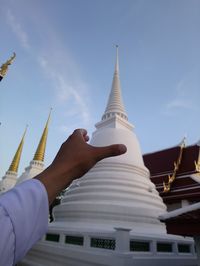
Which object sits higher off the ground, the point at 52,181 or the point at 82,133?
the point at 82,133

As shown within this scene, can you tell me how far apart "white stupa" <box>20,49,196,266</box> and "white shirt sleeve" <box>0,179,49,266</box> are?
18.0 ft

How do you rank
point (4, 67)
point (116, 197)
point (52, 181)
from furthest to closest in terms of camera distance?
point (4, 67) < point (116, 197) < point (52, 181)

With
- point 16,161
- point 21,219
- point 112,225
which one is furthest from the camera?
point 16,161

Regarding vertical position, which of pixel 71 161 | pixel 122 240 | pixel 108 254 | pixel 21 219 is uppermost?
pixel 122 240

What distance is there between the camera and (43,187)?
30.1 inches

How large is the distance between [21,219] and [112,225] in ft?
25.5

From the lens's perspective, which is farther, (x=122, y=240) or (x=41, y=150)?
(x=41, y=150)

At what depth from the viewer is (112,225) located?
7.84 m

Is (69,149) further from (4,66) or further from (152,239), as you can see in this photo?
(4,66)

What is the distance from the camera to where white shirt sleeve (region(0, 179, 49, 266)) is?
61cm

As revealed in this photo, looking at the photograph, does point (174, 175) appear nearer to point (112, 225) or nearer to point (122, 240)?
point (112, 225)

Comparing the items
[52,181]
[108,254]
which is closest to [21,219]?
[52,181]

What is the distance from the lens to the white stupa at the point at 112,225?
20.4 feet

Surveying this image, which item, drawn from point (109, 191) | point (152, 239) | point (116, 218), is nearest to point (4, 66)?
point (109, 191)
